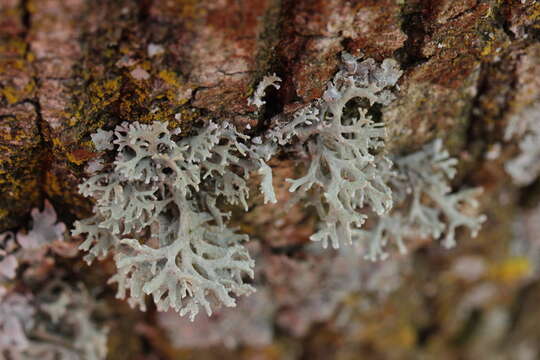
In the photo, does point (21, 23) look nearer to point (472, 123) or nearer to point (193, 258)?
point (193, 258)

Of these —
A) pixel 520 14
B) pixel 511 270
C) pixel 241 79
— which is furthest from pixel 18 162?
pixel 511 270

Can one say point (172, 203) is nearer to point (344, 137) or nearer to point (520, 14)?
point (344, 137)

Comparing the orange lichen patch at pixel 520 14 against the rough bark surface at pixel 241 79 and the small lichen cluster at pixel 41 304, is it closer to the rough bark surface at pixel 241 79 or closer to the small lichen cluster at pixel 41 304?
the rough bark surface at pixel 241 79

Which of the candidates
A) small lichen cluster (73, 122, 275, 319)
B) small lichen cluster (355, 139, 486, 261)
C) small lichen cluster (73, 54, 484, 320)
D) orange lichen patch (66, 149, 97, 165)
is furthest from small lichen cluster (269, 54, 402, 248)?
orange lichen patch (66, 149, 97, 165)

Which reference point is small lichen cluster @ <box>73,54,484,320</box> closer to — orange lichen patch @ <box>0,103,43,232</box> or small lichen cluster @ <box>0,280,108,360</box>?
orange lichen patch @ <box>0,103,43,232</box>

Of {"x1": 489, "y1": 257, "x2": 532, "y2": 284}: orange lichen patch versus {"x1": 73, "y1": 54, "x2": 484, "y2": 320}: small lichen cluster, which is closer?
{"x1": 73, "y1": 54, "x2": 484, "y2": 320}: small lichen cluster

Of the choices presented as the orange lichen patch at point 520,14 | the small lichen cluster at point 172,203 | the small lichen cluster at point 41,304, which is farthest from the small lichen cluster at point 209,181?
Result: the orange lichen patch at point 520,14
